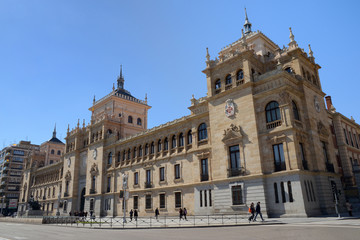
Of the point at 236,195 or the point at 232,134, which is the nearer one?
the point at 236,195

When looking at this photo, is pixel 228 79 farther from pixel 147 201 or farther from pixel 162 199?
pixel 147 201

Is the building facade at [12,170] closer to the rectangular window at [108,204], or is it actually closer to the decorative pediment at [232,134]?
the rectangular window at [108,204]

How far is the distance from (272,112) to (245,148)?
15.2 ft

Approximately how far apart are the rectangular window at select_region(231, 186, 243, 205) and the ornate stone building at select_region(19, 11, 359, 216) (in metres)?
0.03

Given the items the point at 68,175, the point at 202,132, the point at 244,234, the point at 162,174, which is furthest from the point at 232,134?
the point at 68,175

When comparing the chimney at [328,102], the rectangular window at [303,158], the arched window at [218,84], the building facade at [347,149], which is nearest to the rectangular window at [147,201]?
the arched window at [218,84]

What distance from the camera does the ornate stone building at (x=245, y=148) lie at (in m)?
25.4

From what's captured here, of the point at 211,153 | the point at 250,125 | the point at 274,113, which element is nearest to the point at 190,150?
the point at 211,153

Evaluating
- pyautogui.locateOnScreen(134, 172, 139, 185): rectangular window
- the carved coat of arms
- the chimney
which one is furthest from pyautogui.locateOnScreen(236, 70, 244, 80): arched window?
pyautogui.locateOnScreen(134, 172, 139, 185): rectangular window

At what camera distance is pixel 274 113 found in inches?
1069

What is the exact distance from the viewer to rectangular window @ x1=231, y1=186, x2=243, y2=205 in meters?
27.1

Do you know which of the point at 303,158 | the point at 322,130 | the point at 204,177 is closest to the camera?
the point at 303,158

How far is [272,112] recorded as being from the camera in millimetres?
27328

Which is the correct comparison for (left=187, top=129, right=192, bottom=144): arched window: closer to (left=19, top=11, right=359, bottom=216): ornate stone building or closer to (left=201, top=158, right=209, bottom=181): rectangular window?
(left=19, top=11, right=359, bottom=216): ornate stone building
